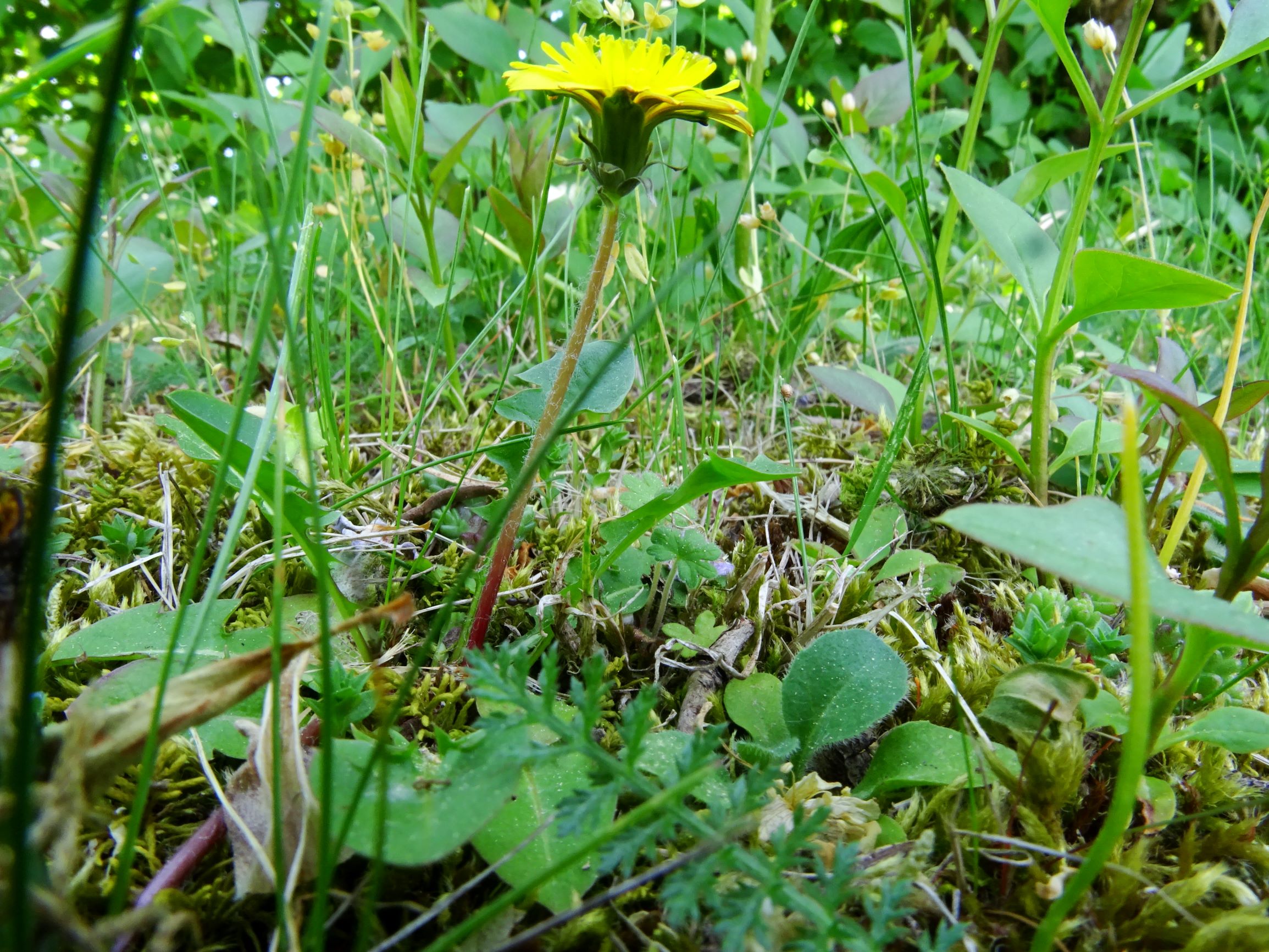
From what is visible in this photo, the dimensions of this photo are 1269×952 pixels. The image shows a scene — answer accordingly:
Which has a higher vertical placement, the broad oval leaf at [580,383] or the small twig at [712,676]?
the broad oval leaf at [580,383]

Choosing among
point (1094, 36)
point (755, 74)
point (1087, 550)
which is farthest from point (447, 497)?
point (755, 74)

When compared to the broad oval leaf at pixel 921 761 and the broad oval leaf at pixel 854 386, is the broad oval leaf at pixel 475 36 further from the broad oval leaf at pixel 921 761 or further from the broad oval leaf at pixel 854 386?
the broad oval leaf at pixel 921 761

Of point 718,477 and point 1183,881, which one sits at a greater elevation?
point 718,477

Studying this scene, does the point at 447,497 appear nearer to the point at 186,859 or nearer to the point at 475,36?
the point at 186,859

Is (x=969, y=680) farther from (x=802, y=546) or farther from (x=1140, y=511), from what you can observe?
(x=1140, y=511)

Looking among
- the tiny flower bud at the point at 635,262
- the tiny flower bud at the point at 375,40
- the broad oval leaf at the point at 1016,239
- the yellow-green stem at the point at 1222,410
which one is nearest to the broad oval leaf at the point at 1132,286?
the yellow-green stem at the point at 1222,410

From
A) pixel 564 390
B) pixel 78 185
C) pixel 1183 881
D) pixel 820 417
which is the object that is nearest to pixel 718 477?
pixel 564 390

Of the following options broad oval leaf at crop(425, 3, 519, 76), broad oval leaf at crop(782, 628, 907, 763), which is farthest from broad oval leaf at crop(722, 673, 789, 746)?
broad oval leaf at crop(425, 3, 519, 76)

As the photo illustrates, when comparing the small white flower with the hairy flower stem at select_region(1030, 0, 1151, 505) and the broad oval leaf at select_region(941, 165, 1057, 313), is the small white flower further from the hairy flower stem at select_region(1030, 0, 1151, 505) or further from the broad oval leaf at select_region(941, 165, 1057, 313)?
the hairy flower stem at select_region(1030, 0, 1151, 505)
